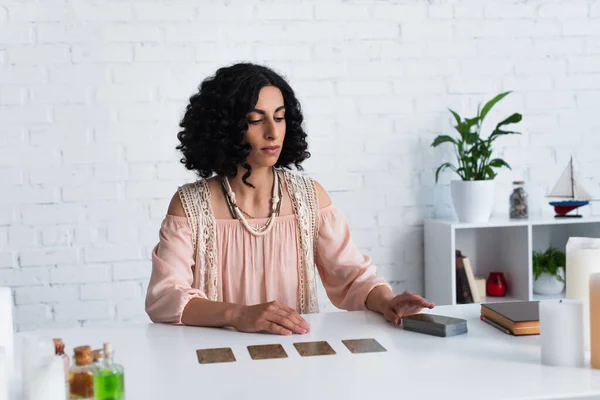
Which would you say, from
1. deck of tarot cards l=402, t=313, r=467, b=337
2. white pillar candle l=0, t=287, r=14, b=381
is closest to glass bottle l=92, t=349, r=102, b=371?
white pillar candle l=0, t=287, r=14, b=381

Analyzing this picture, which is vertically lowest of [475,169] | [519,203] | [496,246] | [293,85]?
[496,246]

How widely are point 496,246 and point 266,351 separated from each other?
7.37ft

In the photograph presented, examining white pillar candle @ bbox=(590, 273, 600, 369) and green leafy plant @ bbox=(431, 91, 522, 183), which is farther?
green leafy plant @ bbox=(431, 91, 522, 183)

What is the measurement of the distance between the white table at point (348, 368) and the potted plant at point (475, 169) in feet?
4.99

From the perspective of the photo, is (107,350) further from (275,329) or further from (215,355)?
(275,329)

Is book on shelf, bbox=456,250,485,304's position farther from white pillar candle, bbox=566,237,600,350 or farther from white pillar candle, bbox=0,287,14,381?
white pillar candle, bbox=0,287,14,381

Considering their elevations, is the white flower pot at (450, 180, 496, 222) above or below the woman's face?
below

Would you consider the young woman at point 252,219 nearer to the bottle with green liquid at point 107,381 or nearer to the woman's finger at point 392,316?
the woman's finger at point 392,316

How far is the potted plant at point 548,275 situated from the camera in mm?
3369

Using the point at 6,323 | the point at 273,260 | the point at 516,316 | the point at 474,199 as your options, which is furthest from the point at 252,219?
the point at 474,199

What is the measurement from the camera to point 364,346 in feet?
5.11

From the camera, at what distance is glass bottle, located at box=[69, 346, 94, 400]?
1.17 m

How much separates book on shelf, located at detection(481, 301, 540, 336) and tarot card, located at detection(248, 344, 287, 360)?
507 mm

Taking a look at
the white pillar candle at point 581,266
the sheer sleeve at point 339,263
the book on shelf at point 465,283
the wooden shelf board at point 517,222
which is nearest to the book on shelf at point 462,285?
the book on shelf at point 465,283
